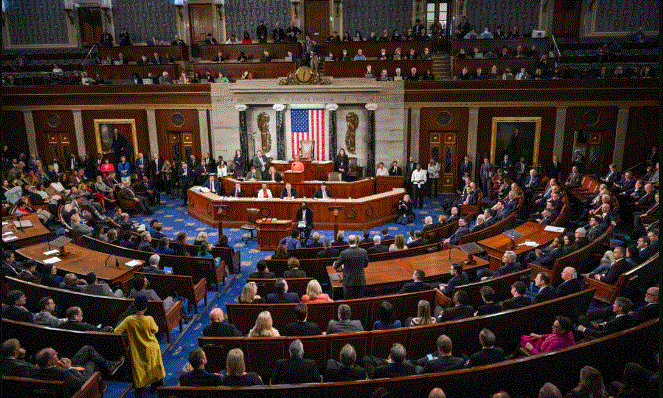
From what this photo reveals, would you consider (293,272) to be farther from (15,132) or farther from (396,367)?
(15,132)

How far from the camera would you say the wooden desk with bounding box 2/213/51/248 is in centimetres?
991

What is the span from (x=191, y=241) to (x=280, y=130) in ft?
20.6

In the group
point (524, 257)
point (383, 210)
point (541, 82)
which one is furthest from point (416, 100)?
point (524, 257)

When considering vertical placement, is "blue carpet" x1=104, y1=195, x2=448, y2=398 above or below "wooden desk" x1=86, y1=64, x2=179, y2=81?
below

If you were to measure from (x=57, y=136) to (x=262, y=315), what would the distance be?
53.2ft

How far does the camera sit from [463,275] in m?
6.85

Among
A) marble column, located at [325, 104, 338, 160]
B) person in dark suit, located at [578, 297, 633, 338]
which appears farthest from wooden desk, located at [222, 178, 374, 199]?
person in dark suit, located at [578, 297, 633, 338]

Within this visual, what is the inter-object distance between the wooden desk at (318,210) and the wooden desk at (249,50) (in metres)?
7.55

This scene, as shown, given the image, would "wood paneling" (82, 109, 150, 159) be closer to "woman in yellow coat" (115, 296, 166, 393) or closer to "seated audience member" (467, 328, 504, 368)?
"woman in yellow coat" (115, 296, 166, 393)

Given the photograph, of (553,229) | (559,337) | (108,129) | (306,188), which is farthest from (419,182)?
(108,129)

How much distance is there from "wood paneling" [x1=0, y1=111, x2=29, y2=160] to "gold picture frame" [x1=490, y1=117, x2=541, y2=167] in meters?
17.5

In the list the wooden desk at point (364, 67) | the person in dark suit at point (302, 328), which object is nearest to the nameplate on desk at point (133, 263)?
the person in dark suit at point (302, 328)

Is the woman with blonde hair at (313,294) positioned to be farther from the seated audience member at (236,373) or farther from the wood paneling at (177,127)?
the wood paneling at (177,127)

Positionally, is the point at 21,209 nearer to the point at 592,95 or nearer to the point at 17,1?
the point at 17,1
